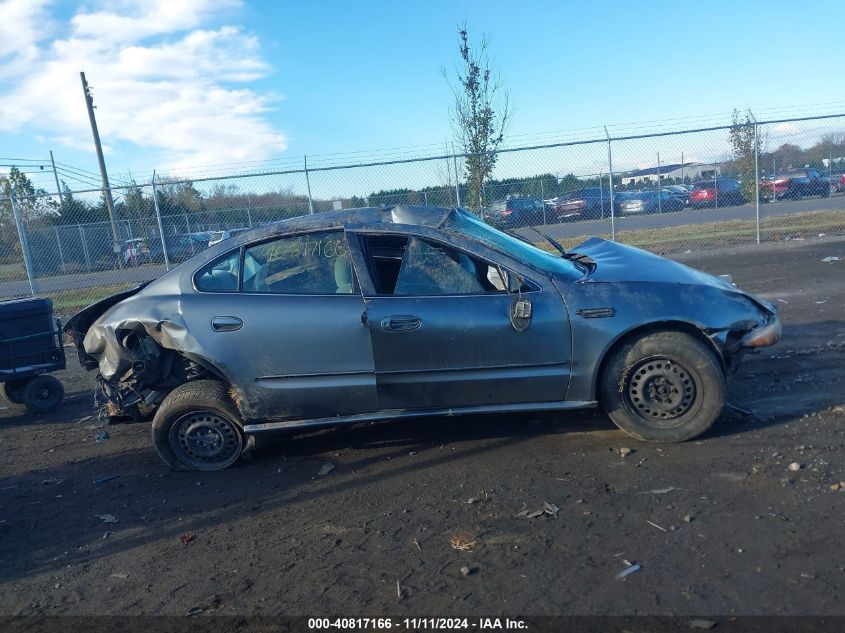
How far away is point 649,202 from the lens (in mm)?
16781

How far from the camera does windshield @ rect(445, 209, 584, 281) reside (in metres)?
4.75

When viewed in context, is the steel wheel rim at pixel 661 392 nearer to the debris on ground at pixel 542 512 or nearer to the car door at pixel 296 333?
the debris on ground at pixel 542 512

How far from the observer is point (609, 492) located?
3979 millimetres

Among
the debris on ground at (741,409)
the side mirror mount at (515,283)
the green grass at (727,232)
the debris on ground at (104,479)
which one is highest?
the side mirror mount at (515,283)

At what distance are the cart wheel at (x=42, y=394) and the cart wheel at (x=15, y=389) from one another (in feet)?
0.31

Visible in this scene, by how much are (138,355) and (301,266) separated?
136 cm

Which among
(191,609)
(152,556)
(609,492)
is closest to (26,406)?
(152,556)

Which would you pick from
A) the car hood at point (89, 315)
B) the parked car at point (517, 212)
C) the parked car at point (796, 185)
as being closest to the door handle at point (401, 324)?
the car hood at point (89, 315)

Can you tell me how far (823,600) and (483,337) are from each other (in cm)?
235

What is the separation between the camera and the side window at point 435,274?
463cm

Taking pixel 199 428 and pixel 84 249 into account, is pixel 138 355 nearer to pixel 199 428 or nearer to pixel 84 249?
pixel 199 428

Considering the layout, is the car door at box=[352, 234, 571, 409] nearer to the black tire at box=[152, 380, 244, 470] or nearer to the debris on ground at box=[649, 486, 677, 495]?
the debris on ground at box=[649, 486, 677, 495]

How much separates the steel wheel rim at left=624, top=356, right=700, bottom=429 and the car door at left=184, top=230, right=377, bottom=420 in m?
1.78

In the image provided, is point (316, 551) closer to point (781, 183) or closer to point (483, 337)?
point (483, 337)
